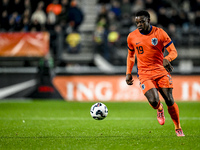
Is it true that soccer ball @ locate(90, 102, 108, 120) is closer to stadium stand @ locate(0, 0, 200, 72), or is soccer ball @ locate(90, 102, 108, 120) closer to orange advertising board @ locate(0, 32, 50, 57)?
stadium stand @ locate(0, 0, 200, 72)

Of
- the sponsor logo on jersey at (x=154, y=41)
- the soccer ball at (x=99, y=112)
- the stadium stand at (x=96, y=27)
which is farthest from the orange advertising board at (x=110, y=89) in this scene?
the sponsor logo on jersey at (x=154, y=41)

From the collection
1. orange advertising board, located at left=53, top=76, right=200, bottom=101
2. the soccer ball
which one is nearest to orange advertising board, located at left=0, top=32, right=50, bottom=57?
orange advertising board, located at left=53, top=76, right=200, bottom=101

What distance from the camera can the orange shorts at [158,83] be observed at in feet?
21.4

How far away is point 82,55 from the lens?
16766 millimetres

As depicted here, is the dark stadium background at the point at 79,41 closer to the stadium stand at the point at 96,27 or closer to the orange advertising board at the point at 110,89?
the stadium stand at the point at 96,27

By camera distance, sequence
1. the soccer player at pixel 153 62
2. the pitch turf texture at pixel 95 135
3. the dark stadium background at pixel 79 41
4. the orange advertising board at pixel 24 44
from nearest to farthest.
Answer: the pitch turf texture at pixel 95 135, the soccer player at pixel 153 62, the dark stadium background at pixel 79 41, the orange advertising board at pixel 24 44

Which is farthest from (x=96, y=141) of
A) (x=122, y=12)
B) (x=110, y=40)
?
(x=122, y=12)

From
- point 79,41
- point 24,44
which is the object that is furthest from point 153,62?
point 24,44

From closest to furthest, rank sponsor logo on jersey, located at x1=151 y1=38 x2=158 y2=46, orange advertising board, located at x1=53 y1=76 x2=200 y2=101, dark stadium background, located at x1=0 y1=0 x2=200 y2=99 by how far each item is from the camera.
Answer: sponsor logo on jersey, located at x1=151 y1=38 x2=158 y2=46 < orange advertising board, located at x1=53 y1=76 x2=200 y2=101 < dark stadium background, located at x1=0 y1=0 x2=200 y2=99

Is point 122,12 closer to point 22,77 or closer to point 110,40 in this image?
point 110,40

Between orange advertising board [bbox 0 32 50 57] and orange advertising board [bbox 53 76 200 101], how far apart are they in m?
1.49

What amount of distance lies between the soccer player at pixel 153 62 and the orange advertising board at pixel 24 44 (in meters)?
9.54

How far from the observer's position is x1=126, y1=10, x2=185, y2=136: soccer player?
6.47m

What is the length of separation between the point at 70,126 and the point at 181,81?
8.27 metres
